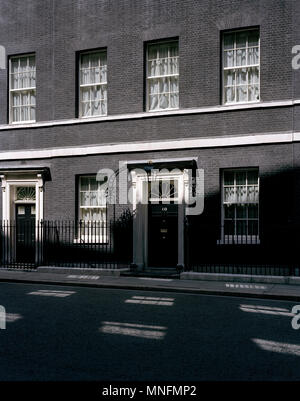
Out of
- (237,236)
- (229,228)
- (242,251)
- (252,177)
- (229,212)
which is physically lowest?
(242,251)

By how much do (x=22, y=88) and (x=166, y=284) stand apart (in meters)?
9.94

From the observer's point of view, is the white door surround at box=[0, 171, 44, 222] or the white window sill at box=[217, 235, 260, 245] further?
the white door surround at box=[0, 171, 44, 222]

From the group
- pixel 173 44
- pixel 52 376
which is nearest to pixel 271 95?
pixel 173 44

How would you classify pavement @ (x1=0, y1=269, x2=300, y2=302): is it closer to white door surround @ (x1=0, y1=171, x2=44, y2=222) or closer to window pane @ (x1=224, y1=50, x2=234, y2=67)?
white door surround @ (x1=0, y1=171, x2=44, y2=222)

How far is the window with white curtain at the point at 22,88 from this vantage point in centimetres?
1802

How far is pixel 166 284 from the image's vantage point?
42.3 ft

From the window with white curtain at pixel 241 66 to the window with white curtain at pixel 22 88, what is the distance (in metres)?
7.41

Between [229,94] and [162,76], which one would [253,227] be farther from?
[162,76]

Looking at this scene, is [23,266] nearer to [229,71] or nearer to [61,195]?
[61,195]

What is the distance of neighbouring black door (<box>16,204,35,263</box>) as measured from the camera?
58.0ft

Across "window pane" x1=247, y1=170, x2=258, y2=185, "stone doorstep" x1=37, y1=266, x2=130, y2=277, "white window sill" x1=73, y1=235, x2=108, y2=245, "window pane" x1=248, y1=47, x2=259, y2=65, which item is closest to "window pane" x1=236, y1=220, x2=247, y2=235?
"window pane" x1=247, y1=170, x2=258, y2=185

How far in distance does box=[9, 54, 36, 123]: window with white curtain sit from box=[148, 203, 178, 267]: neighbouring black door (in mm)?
6297

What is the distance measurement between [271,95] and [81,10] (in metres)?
7.64

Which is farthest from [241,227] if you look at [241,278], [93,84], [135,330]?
[135,330]
